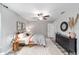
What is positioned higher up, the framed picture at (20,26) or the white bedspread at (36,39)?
the framed picture at (20,26)

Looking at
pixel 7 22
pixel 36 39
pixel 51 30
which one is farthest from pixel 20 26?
pixel 51 30

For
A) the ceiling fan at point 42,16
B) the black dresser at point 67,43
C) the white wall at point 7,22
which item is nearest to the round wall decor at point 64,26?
the black dresser at point 67,43

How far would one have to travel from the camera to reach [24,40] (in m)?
1.51

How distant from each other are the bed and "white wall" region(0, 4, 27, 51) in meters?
0.16

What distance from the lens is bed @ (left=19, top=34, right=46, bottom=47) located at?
4.95ft

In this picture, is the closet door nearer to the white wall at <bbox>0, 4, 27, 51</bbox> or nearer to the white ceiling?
the white ceiling

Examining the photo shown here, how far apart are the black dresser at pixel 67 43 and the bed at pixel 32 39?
0.24 m

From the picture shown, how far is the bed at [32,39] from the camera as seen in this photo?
1509 mm

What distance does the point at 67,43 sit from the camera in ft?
4.98

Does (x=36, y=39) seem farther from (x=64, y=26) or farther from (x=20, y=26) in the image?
(x=64, y=26)

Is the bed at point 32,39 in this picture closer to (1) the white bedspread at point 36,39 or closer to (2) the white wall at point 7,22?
(1) the white bedspread at point 36,39
